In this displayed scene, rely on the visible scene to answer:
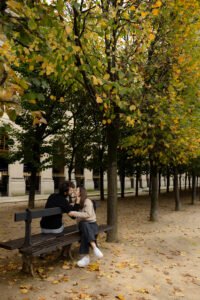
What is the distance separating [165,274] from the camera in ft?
20.7

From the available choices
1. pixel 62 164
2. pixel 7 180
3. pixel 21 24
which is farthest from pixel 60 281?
pixel 7 180

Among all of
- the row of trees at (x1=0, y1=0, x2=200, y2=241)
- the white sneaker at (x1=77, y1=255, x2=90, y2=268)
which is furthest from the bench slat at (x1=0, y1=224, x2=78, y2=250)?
the row of trees at (x1=0, y1=0, x2=200, y2=241)

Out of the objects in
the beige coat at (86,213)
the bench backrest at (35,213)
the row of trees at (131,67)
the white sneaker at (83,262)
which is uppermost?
the row of trees at (131,67)

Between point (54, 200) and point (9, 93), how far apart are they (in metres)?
3.93

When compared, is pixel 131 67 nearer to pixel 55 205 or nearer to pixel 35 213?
pixel 55 205

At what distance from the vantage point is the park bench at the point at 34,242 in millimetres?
5463

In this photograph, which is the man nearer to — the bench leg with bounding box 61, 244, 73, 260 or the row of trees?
the bench leg with bounding box 61, 244, 73, 260

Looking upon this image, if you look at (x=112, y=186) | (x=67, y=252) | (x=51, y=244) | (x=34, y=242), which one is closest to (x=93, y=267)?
(x=67, y=252)

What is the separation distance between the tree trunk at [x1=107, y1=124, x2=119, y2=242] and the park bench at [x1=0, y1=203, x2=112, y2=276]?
2.07 m

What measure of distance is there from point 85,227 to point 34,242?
48.0 inches

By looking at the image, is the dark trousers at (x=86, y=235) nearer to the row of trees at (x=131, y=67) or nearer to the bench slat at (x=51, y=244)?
the bench slat at (x=51, y=244)

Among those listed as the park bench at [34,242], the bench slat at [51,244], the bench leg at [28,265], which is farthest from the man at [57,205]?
the bench leg at [28,265]

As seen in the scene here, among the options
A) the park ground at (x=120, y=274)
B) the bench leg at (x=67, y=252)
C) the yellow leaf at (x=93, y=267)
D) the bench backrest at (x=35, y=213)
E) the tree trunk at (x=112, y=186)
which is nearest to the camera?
the park ground at (x=120, y=274)

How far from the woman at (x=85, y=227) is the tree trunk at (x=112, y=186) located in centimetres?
174
